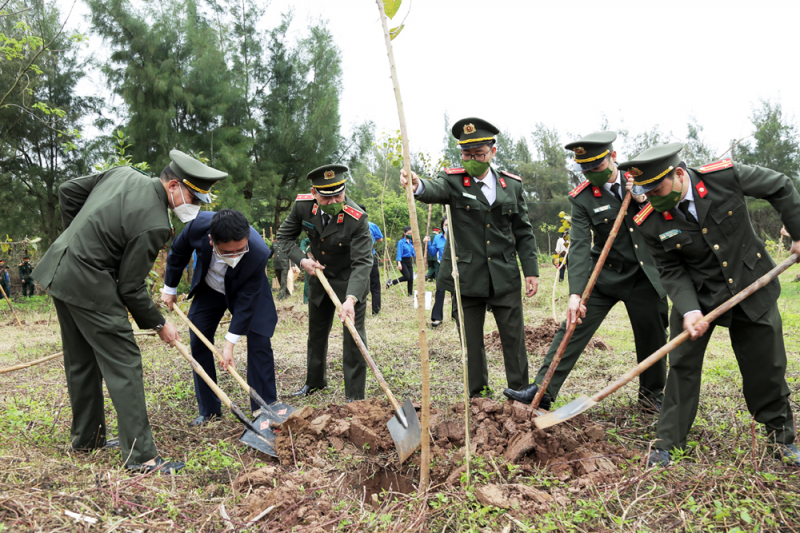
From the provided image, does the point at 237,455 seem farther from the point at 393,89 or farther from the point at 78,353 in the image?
the point at 393,89

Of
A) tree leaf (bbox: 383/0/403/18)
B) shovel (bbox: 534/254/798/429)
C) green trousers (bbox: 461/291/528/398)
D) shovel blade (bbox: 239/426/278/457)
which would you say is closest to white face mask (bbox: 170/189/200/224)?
shovel blade (bbox: 239/426/278/457)

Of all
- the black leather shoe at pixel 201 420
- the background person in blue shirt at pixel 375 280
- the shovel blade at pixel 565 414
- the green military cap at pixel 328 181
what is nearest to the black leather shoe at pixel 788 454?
the shovel blade at pixel 565 414

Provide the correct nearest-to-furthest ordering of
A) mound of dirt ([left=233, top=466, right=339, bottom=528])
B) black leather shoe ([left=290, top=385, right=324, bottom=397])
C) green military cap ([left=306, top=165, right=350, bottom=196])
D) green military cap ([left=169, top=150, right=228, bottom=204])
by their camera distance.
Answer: mound of dirt ([left=233, top=466, right=339, bottom=528]), green military cap ([left=169, top=150, right=228, bottom=204]), green military cap ([left=306, top=165, right=350, bottom=196]), black leather shoe ([left=290, top=385, right=324, bottom=397])

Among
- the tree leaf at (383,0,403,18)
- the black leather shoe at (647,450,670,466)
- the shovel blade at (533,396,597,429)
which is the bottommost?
the black leather shoe at (647,450,670,466)

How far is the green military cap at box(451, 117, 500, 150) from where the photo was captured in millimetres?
3318

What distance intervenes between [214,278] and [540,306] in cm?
721

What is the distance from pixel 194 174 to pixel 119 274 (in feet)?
2.17

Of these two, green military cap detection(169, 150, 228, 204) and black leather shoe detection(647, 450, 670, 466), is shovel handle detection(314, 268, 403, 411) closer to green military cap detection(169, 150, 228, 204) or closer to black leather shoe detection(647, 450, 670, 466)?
green military cap detection(169, 150, 228, 204)

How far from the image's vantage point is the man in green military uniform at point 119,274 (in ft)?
8.70

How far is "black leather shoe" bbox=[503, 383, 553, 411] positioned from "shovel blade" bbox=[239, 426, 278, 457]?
1578mm

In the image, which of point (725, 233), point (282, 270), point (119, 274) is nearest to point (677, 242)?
point (725, 233)

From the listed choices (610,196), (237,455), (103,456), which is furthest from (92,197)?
(610,196)

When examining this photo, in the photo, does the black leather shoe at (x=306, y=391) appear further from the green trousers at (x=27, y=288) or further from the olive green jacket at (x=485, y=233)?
the green trousers at (x=27, y=288)

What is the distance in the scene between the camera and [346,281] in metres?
4.27
